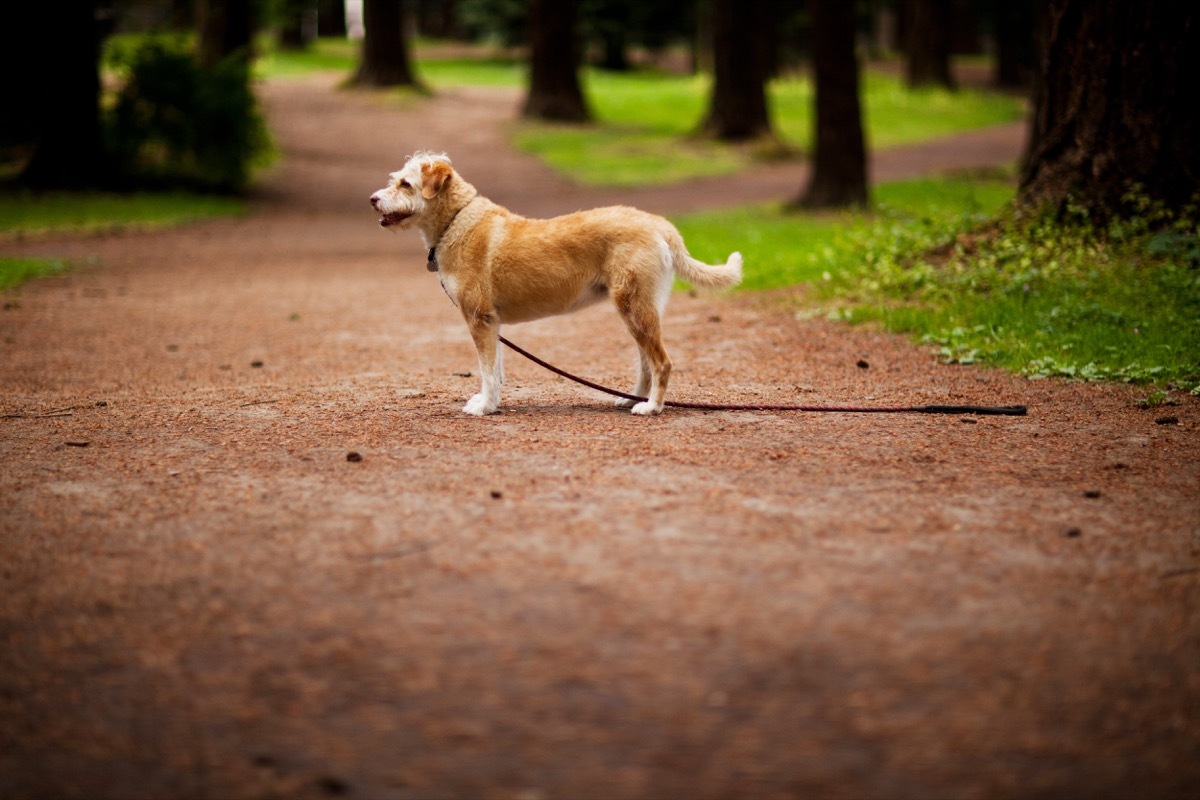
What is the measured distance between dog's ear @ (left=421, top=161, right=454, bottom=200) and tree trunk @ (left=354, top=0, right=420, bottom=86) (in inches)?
1136

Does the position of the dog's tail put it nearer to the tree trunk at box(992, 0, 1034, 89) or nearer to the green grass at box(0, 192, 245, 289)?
the green grass at box(0, 192, 245, 289)

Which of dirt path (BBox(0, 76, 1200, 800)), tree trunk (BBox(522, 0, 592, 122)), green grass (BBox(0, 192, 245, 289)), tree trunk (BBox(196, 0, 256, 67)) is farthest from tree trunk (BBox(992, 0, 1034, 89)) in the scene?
dirt path (BBox(0, 76, 1200, 800))

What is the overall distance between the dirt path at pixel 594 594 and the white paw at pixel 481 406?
0.17 metres

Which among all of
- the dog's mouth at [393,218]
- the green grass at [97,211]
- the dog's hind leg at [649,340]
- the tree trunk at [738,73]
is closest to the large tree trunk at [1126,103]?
the dog's hind leg at [649,340]

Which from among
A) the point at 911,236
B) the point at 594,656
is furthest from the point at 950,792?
the point at 911,236

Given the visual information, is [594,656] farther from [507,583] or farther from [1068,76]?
[1068,76]

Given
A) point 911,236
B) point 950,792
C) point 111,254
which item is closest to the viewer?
point 950,792

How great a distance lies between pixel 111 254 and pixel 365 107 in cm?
1776

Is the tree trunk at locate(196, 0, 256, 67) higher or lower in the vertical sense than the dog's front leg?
higher

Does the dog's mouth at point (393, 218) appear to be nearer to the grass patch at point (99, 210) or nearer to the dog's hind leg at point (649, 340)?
the dog's hind leg at point (649, 340)

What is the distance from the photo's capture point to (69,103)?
64.8 feet

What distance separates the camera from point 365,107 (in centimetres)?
3231

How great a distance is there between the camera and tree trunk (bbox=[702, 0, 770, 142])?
25.3 m

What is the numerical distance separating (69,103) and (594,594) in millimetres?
19035
